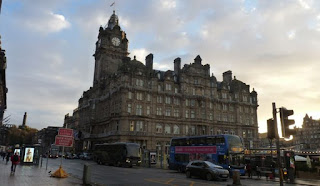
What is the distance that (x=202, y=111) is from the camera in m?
72.9

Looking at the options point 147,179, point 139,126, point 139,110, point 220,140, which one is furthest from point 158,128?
point 147,179

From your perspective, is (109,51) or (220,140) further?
(109,51)

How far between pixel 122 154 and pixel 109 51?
146ft

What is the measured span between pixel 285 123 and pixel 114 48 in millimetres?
74487

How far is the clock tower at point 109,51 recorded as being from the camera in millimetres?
79125

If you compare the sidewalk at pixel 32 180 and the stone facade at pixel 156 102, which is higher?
the stone facade at pixel 156 102

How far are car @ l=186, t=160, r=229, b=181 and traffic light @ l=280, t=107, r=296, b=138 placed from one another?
47.6ft

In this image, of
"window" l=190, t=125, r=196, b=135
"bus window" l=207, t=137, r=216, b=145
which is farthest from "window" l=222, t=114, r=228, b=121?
"bus window" l=207, t=137, r=216, b=145

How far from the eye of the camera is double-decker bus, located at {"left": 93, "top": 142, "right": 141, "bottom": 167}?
136ft

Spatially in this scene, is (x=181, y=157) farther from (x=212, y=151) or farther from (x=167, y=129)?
(x=167, y=129)

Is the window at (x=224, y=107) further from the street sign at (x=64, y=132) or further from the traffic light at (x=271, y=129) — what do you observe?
the traffic light at (x=271, y=129)

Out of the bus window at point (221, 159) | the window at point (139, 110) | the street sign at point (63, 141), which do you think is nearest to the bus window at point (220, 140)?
the bus window at point (221, 159)

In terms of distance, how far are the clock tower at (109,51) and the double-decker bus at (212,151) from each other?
156 feet

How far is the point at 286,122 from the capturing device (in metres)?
10.1
